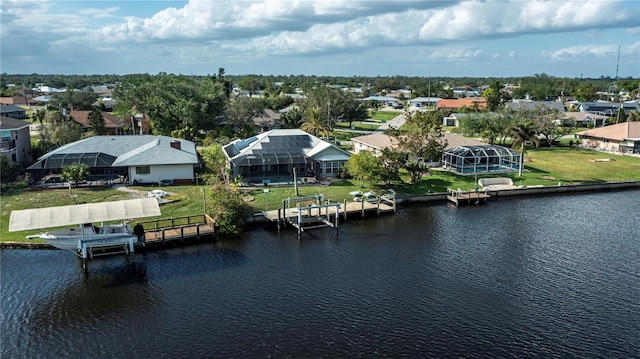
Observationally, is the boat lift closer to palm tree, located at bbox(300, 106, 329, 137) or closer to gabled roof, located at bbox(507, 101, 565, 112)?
palm tree, located at bbox(300, 106, 329, 137)

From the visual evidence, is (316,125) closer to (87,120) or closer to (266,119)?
(266,119)

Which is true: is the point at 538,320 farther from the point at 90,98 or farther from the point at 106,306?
the point at 90,98

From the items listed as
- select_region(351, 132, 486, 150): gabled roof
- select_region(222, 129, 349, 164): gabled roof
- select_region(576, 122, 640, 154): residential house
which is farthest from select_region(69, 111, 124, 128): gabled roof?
select_region(576, 122, 640, 154): residential house

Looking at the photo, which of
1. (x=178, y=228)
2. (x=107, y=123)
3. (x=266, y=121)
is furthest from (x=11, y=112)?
(x=178, y=228)

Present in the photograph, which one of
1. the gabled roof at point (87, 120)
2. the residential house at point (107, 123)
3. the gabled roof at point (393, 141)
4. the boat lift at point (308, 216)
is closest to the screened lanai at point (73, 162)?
the boat lift at point (308, 216)

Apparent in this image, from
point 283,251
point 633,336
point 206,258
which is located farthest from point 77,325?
point 633,336

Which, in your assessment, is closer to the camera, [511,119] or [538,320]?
[538,320]
